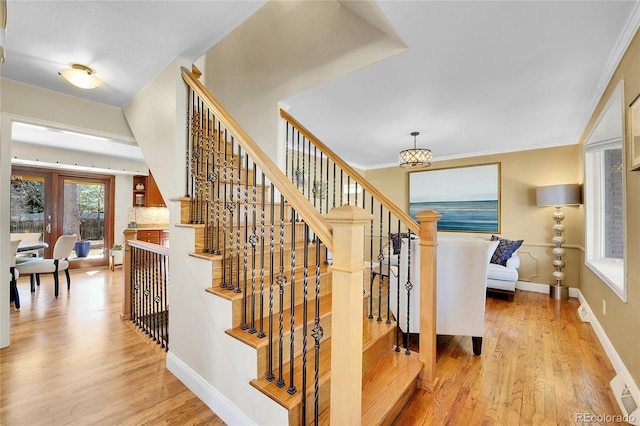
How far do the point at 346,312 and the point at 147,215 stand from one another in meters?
7.03

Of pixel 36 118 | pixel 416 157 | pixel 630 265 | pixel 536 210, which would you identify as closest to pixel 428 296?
pixel 630 265

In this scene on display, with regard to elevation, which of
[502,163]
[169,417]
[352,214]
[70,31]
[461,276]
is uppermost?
[70,31]

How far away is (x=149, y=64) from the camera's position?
213 cm

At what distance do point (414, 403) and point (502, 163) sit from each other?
14.7 ft

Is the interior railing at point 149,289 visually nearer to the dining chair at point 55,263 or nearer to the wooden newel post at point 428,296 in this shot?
the dining chair at point 55,263

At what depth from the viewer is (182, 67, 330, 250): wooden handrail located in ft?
3.67

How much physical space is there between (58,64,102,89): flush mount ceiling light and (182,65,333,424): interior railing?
79cm

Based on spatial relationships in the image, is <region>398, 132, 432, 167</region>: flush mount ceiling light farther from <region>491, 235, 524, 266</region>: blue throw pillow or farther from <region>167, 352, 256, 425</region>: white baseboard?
<region>167, 352, 256, 425</region>: white baseboard

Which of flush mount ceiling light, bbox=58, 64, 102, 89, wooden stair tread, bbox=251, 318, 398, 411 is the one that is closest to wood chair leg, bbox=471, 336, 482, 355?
wooden stair tread, bbox=251, 318, 398, 411

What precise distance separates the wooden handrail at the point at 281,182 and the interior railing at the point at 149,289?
1444 mm

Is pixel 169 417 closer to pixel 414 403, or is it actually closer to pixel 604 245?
pixel 414 403

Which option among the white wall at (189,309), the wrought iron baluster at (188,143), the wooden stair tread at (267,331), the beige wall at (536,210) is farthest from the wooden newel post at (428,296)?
the beige wall at (536,210)

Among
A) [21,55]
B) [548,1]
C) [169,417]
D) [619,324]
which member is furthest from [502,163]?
[21,55]

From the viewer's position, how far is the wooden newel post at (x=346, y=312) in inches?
41.0
